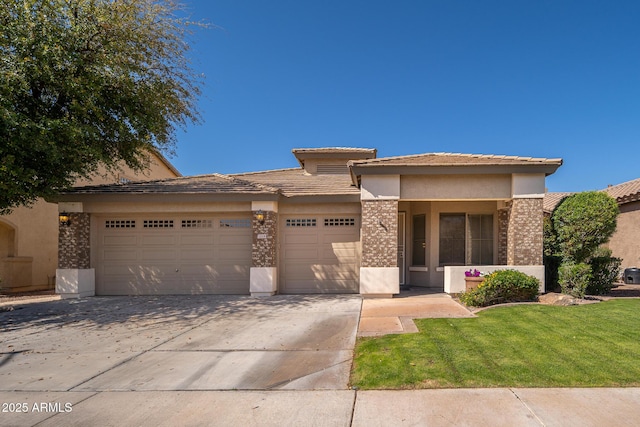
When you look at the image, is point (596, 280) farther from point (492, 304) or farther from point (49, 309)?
point (49, 309)

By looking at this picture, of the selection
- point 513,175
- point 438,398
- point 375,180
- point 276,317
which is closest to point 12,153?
point 276,317

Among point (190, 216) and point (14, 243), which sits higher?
point (190, 216)

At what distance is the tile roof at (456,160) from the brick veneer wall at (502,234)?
1.73 meters

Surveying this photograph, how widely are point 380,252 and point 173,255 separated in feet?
21.7

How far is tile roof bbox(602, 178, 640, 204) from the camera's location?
1657 cm

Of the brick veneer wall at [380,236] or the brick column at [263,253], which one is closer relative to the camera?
the brick veneer wall at [380,236]

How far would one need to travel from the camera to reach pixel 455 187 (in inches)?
455

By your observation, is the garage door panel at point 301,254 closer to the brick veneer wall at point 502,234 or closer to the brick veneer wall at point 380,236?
the brick veneer wall at point 380,236

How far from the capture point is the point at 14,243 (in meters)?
15.1

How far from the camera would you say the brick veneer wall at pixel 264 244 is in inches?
480

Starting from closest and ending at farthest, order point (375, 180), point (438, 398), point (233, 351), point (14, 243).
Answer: point (438, 398) → point (233, 351) → point (375, 180) → point (14, 243)

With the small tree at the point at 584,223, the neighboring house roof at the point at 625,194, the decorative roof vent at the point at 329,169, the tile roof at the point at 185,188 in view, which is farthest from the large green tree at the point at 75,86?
the neighboring house roof at the point at 625,194

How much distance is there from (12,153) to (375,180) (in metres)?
8.93

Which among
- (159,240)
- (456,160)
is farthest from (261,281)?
(456,160)
